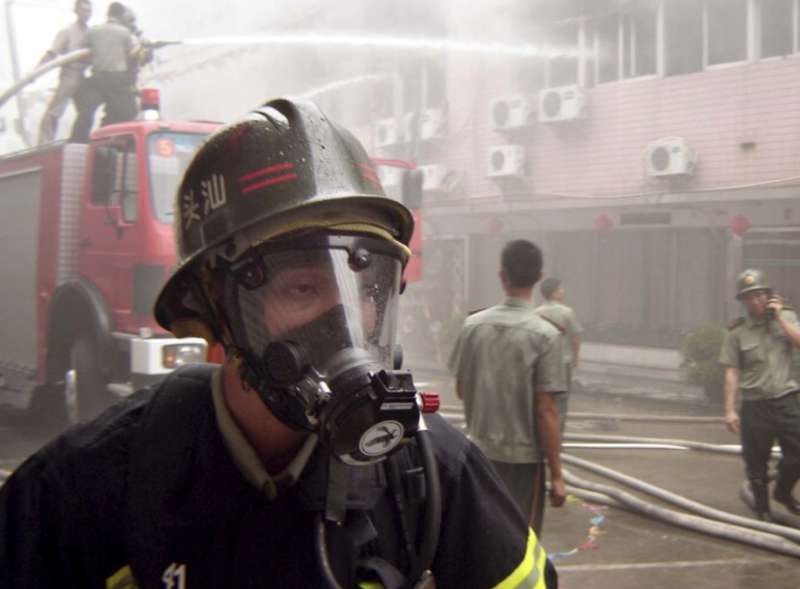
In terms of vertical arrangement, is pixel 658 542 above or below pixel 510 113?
below

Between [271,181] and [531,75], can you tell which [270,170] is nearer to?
[271,181]

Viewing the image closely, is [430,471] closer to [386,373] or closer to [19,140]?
[386,373]

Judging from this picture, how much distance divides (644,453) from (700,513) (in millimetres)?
2772

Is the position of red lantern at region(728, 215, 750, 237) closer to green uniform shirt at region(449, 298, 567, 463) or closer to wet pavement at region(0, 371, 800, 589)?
wet pavement at region(0, 371, 800, 589)

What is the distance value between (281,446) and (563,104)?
51.2 feet

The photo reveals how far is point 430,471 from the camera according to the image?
1405 millimetres

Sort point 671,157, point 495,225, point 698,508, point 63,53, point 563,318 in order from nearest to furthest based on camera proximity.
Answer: point 698,508 → point 563,318 → point 63,53 → point 671,157 → point 495,225

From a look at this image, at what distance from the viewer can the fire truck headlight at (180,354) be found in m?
6.80

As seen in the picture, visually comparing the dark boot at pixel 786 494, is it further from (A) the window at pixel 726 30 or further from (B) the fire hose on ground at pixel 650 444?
(A) the window at pixel 726 30

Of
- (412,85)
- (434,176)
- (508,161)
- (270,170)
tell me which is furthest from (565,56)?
(270,170)

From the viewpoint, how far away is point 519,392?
4277mm

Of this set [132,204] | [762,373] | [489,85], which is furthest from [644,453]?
[489,85]

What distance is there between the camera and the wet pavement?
507cm

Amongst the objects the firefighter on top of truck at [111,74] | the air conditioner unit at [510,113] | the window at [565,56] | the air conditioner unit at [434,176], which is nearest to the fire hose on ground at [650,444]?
the firefighter on top of truck at [111,74]
